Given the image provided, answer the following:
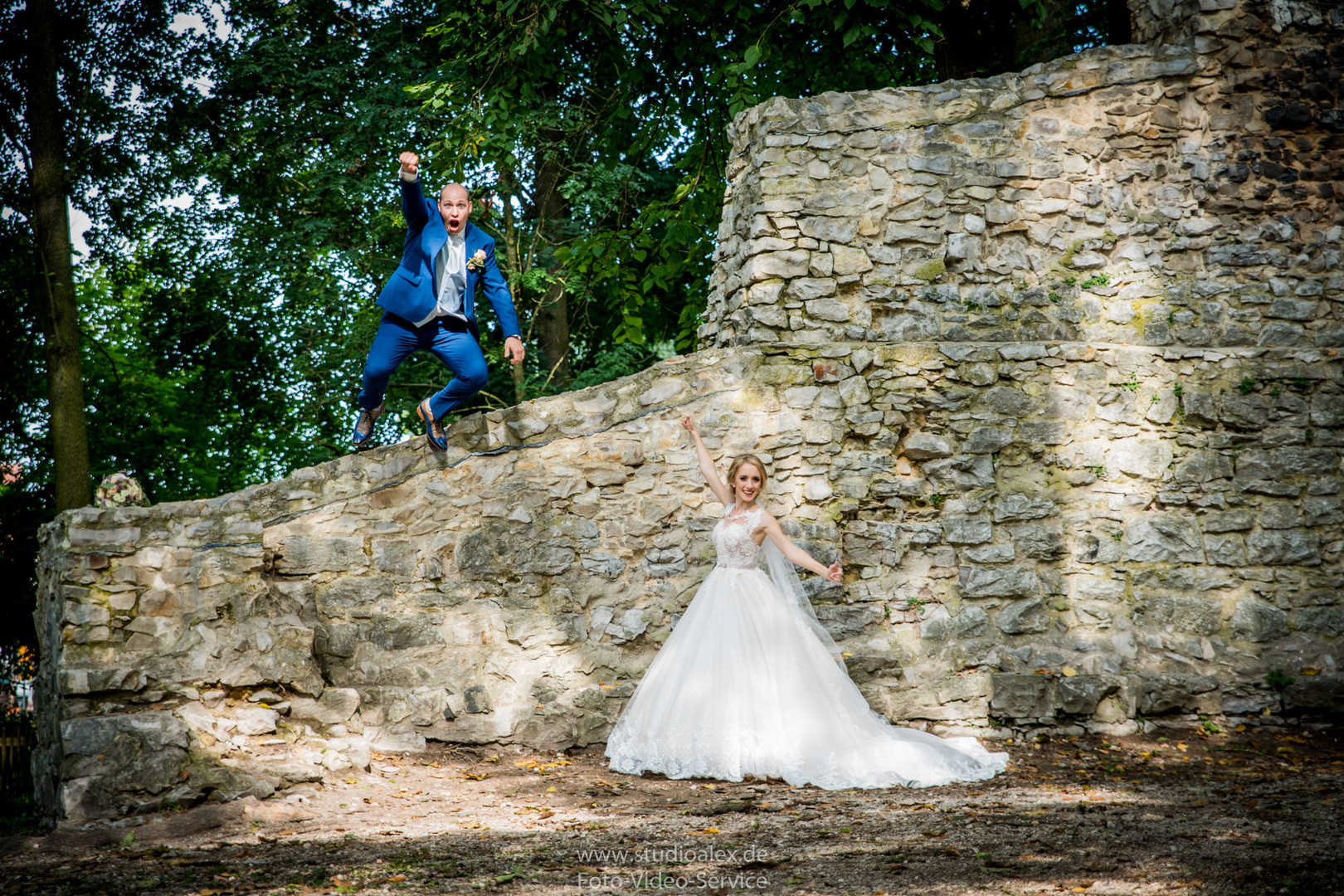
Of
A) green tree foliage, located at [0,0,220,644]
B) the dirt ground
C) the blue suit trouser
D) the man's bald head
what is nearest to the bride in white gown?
the dirt ground

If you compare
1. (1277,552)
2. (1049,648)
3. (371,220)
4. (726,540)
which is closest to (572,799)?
(726,540)

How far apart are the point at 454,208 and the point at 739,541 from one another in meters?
2.49

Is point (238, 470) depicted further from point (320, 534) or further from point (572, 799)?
point (572, 799)

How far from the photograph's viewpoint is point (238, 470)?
53.0ft

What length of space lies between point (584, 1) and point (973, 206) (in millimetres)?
4322

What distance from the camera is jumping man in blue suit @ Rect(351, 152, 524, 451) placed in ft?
19.5

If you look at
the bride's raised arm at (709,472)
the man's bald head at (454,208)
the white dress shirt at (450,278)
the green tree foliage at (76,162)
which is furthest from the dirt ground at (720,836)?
the green tree foliage at (76,162)

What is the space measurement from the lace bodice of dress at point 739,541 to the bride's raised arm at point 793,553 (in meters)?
0.06

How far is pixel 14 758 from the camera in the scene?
1031cm

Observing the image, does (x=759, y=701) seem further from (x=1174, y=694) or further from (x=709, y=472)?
(x=1174, y=694)

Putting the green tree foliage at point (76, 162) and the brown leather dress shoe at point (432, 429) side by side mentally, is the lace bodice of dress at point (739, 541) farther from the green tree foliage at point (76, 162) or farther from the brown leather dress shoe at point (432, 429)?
the green tree foliage at point (76, 162)

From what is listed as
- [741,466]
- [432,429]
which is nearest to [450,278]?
[432,429]

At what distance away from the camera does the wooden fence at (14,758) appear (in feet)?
33.5

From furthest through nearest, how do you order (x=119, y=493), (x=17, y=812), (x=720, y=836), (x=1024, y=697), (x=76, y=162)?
(x=76, y=162), (x=17, y=812), (x=1024, y=697), (x=119, y=493), (x=720, y=836)
